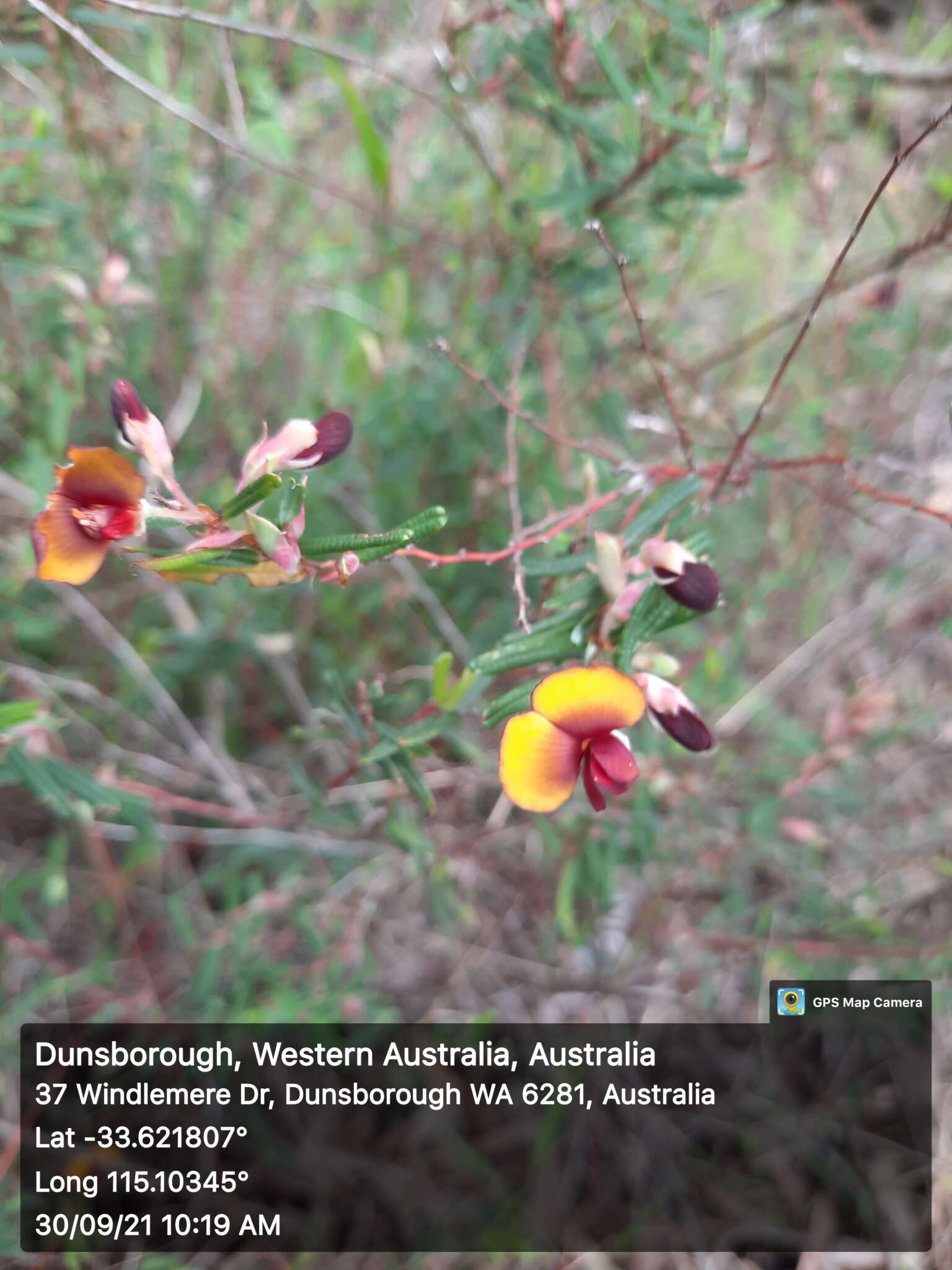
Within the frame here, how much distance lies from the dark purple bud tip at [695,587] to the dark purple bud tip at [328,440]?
18.9 inches

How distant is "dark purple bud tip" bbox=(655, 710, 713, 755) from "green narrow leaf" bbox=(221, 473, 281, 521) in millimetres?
609

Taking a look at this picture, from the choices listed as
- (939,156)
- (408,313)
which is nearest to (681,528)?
(408,313)

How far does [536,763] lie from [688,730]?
0.73ft

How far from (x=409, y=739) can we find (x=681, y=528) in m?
0.59

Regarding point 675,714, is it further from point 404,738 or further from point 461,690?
point 404,738

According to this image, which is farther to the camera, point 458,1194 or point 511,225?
point 458,1194

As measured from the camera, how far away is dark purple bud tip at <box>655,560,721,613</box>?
108cm

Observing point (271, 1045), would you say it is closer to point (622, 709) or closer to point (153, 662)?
point (153, 662)

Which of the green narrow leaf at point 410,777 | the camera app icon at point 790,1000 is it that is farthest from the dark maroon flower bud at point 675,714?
the camera app icon at point 790,1000

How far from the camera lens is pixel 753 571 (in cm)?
289

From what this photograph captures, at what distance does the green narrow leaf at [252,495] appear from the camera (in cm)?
97

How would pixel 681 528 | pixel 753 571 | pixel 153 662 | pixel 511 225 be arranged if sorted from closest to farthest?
pixel 681 528 → pixel 511 225 → pixel 153 662 → pixel 753 571

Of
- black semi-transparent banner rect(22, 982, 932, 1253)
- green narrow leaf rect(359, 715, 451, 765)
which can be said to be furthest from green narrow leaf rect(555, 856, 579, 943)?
green narrow leaf rect(359, 715, 451, 765)

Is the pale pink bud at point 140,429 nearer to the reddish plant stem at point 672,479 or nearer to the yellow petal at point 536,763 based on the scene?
the reddish plant stem at point 672,479
